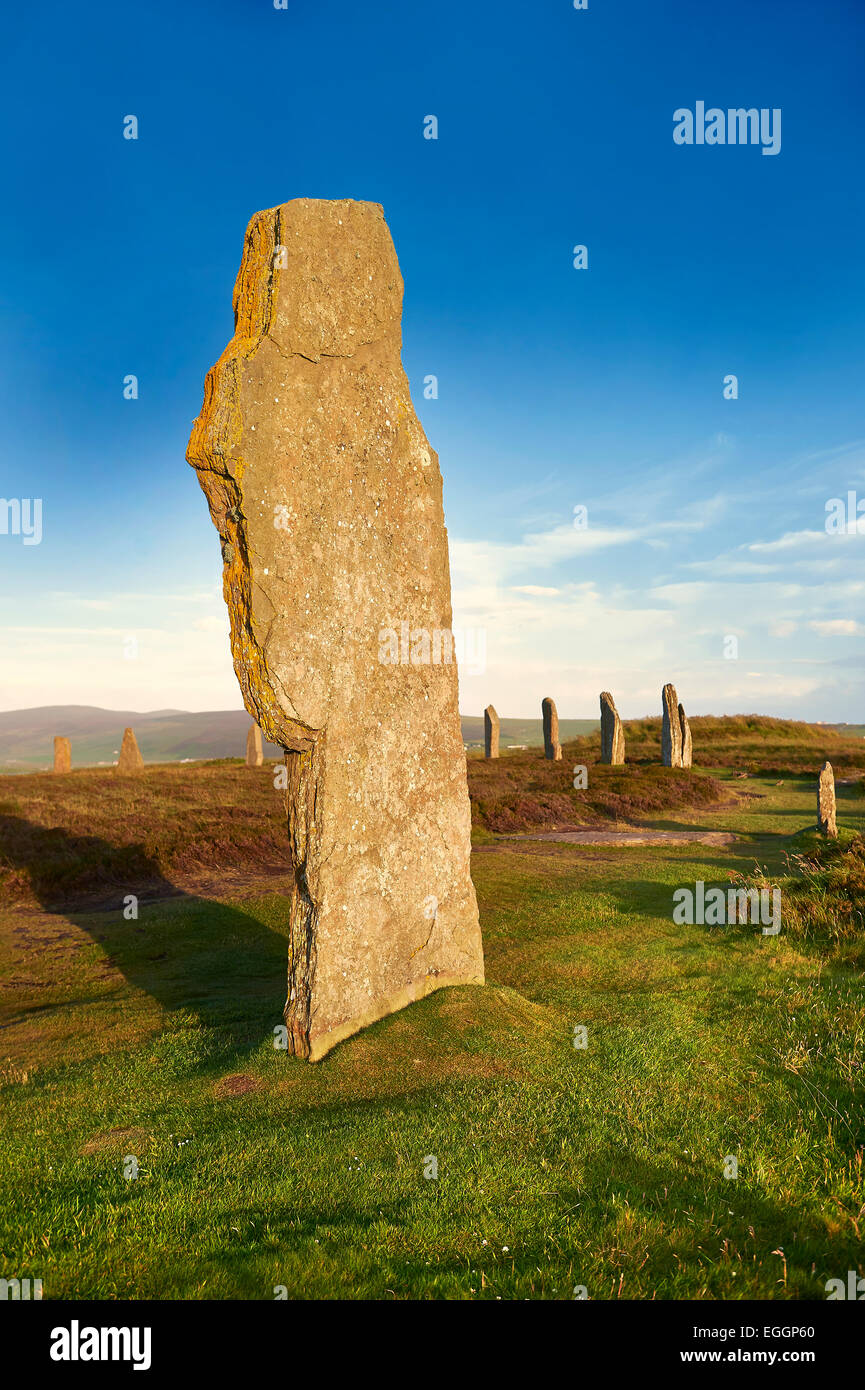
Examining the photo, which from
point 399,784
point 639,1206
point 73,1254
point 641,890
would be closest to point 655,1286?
point 639,1206

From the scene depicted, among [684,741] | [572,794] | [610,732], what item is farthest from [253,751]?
[684,741]

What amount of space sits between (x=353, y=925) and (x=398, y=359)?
5.64m

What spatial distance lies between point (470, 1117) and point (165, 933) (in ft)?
28.3

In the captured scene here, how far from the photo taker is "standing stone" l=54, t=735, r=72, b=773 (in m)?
33.0

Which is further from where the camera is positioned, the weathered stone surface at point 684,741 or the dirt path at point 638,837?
the weathered stone surface at point 684,741

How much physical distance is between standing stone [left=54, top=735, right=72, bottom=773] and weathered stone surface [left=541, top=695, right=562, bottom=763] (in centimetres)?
1961

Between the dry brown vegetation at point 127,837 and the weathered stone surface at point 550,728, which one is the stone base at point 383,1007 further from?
the weathered stone surface at point 550,728

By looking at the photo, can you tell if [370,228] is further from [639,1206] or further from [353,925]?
[639,1206]

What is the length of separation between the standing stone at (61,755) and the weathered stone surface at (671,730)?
23.5 m

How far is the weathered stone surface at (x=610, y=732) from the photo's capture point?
34.0 meters

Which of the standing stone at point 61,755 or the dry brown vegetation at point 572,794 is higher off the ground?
the standing stone at point 61,755

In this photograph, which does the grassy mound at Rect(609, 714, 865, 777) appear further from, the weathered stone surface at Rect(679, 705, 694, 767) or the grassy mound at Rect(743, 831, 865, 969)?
the grassy mound at Rect(743, 831, 865, 969)

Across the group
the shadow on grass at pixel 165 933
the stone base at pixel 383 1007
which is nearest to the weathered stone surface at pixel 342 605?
the stone base at pixel 383 1007

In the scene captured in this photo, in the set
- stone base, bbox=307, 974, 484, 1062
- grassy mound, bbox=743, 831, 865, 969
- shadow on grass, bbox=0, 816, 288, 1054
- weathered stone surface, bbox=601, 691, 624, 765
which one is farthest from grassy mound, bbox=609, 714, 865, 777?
stone base, bbox=307, 974, 484, 1062
